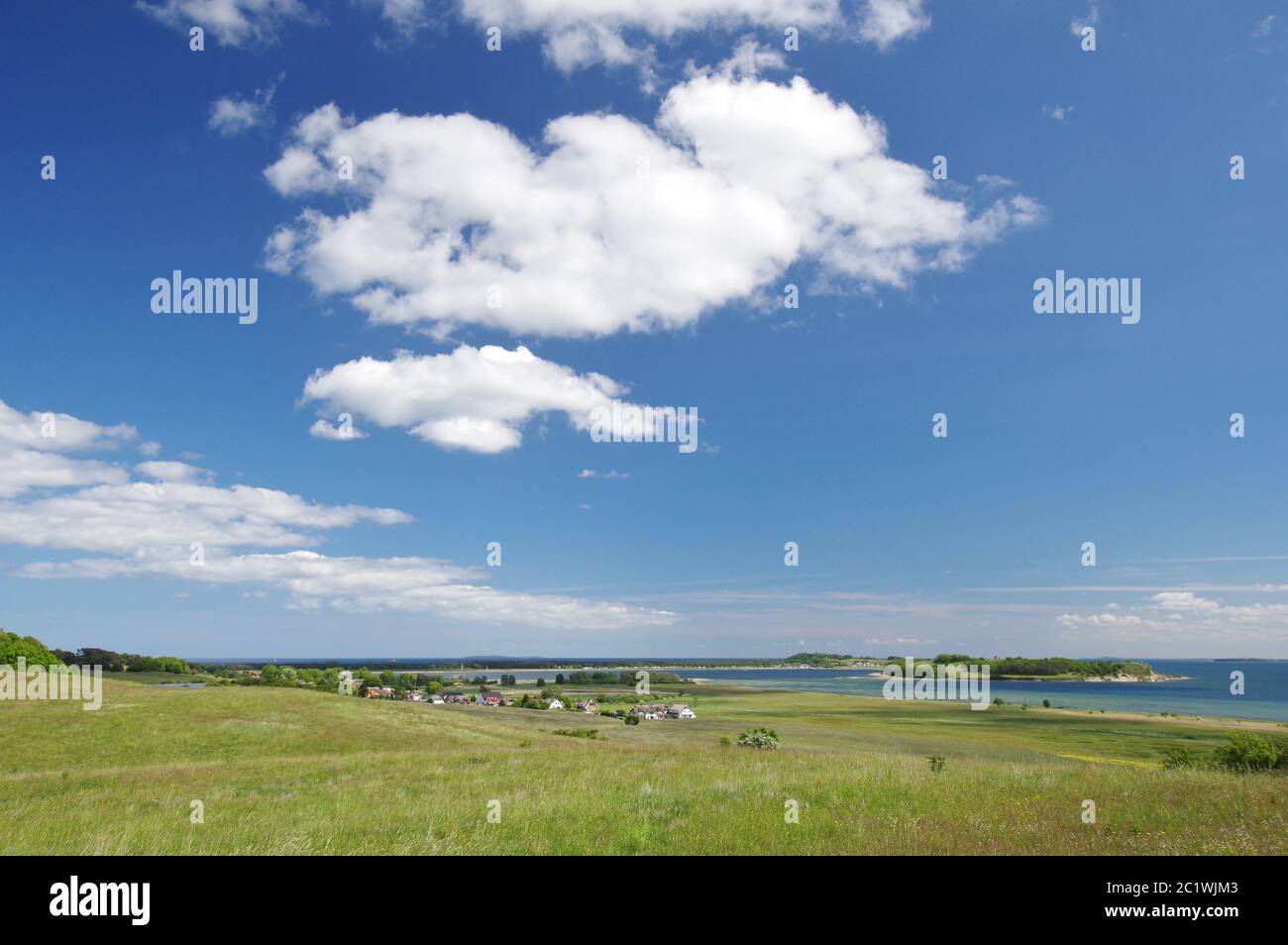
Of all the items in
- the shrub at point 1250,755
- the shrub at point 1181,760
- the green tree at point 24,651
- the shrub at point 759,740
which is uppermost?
the shrub at point 1250,755

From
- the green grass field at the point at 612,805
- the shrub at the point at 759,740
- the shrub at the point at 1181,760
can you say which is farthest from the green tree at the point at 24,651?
the shrub at the point at 1181,760

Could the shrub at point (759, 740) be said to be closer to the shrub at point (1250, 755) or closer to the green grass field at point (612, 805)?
the green grass field at point (612, 805)

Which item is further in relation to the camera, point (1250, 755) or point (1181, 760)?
point (1181, 760)

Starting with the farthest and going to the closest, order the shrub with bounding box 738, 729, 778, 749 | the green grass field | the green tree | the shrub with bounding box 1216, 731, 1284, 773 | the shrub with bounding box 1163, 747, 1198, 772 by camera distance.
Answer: the green tree, the shrub with bounding box 738, 729, 778, 749, the shrub with bounding box 1163, 747, 1198, 772, the shrub with bounding box 1216, 731, 1284, 773, the green grass field

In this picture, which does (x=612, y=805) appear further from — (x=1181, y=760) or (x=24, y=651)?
(x=24, y=651)

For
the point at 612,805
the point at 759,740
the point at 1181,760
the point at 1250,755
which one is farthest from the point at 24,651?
the point at 1250,755

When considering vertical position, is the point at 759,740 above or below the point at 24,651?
above

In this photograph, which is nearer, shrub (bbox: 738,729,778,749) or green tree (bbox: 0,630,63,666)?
shrub (bbox: 738,729,778,749)

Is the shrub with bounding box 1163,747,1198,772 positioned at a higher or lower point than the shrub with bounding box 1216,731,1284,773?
lower

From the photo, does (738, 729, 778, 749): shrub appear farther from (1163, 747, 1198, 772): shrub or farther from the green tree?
the green tree

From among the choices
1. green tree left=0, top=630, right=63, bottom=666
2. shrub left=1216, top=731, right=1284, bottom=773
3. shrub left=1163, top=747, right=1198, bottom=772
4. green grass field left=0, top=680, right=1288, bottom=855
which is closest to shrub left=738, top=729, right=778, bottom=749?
green grass field left=0, top=680, right=1288, bottom=855

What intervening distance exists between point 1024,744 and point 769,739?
160 ft
